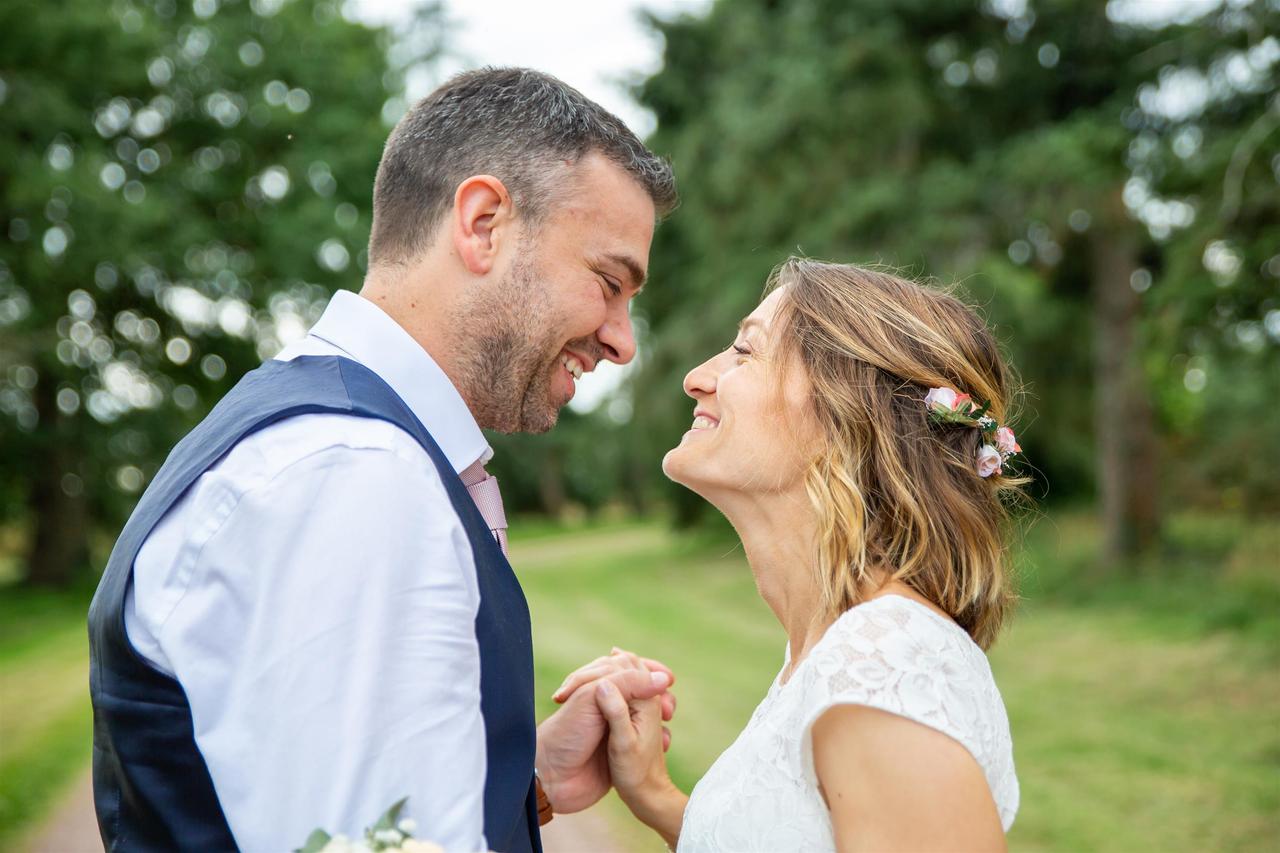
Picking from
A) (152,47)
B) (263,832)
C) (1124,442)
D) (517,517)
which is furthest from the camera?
(517,517)

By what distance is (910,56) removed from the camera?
1728 centimetres

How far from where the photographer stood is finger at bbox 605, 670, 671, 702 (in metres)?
2.99

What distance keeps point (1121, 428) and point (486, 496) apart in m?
16.5

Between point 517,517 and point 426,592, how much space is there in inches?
1844

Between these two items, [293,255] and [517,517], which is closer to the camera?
[293,255]

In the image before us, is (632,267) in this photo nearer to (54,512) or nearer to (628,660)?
(628,660)

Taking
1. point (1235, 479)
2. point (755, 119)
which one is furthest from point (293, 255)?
point (1235, 479)

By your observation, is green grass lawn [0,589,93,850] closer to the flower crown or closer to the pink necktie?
the pink necktie

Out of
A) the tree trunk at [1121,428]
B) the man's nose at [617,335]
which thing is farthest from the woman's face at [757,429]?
the tree trunk at [1121,428]

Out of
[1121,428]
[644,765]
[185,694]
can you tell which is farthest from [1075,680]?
[185,694]

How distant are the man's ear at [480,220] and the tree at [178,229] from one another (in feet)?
64.7

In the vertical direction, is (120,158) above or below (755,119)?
below

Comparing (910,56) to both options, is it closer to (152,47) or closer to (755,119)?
(755,119)

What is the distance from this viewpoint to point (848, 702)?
2.20 meters
